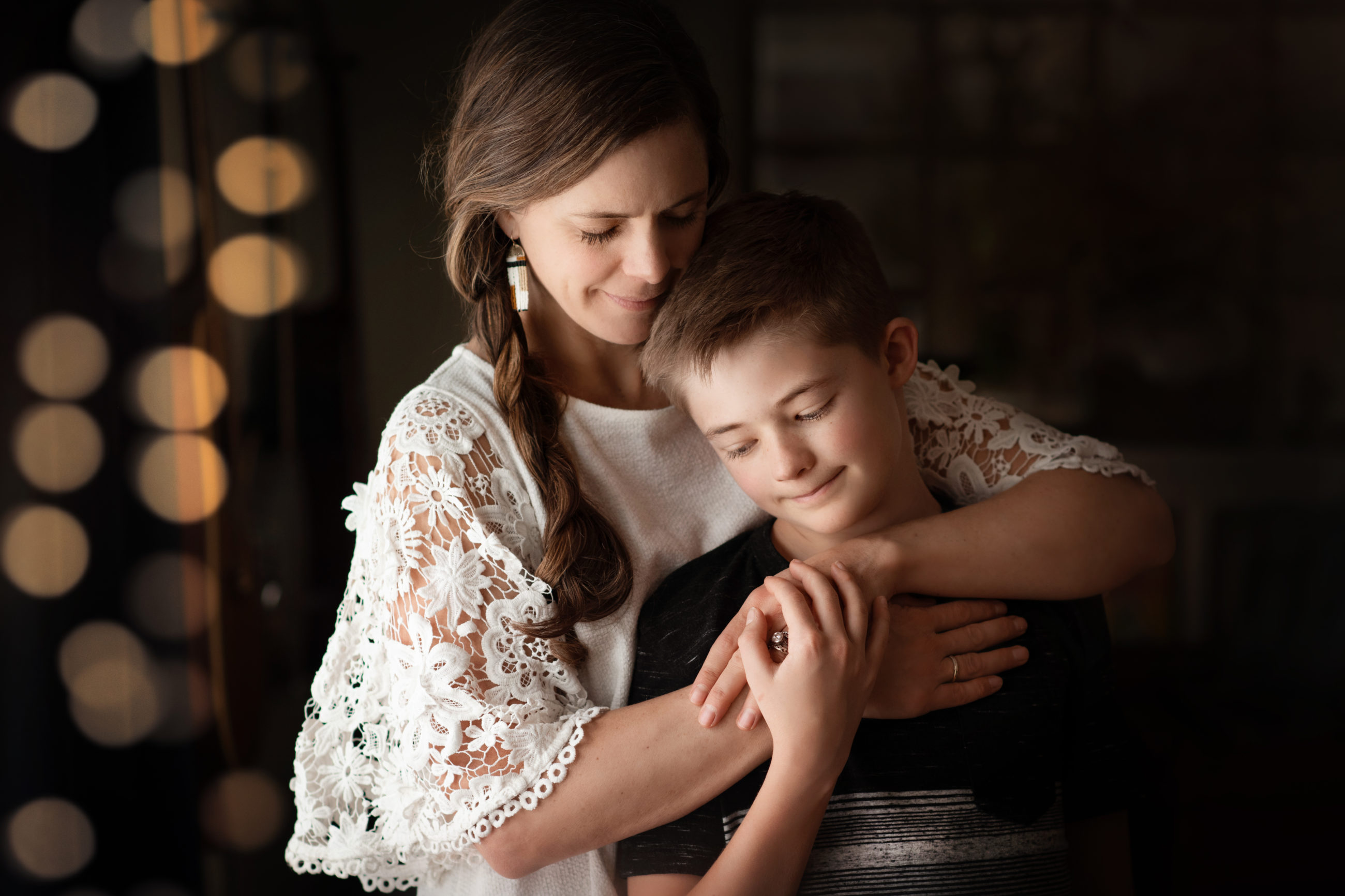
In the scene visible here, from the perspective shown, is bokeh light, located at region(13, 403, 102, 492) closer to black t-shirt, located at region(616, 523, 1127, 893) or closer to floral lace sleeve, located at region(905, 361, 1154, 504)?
black t-shirt, located at region(616, 523, 1127, 893)

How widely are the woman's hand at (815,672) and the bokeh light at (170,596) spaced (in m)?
1.13

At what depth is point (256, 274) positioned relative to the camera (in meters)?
1.54

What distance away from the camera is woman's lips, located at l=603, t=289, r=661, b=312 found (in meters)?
0.97

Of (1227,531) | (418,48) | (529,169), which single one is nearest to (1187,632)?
(1227,531)

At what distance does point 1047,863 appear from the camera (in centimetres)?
95

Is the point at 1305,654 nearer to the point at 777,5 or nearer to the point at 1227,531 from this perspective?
the point at 1227,531

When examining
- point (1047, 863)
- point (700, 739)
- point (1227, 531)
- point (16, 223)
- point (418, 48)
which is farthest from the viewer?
point (1227, 531)

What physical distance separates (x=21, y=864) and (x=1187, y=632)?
6.53ft

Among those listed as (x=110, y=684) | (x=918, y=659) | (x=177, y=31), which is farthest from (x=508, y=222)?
(x=110, y=684)

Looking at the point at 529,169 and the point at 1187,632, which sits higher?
the point at 529,169

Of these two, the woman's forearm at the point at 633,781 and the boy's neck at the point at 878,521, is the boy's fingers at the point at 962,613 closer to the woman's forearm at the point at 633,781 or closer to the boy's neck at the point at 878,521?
the boy's neck at the point at 878,521

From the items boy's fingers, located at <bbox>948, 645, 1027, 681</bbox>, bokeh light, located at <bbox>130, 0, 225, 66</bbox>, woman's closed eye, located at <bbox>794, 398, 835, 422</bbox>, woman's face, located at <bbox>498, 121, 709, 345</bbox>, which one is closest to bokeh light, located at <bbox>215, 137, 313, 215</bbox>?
bokeh light, located at <bbox>130, 0, 225, 66</bbox>

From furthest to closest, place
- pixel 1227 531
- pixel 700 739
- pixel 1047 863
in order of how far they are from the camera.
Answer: pixel 1227 531, pixel 1047 863, pixel 700 739

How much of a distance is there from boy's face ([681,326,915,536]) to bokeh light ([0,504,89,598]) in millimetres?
1102
